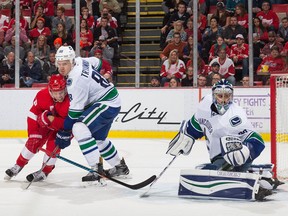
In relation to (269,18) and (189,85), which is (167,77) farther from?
(269,18)

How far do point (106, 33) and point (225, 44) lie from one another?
1.73m

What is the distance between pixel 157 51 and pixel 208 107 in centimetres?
535

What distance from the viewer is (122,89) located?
886 centimetres

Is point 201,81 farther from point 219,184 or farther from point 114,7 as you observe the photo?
point 219,184

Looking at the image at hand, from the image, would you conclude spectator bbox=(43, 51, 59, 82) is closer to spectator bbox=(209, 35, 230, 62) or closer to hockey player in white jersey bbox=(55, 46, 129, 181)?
spectator bbox=(209, 35, 230, 62)

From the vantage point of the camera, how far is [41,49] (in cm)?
935

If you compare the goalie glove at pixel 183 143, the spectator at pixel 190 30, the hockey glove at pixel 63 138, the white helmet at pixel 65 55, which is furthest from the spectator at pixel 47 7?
the goalie glove at pixel 183 143

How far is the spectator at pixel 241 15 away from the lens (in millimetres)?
Result: 8867

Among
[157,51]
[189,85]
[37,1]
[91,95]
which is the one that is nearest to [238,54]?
[189,85]

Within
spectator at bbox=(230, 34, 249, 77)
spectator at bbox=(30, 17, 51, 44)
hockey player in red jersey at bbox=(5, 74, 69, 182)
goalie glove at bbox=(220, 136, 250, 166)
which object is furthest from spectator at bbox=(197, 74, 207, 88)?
goalie glove at bbox=(220, 136, 250, 166)

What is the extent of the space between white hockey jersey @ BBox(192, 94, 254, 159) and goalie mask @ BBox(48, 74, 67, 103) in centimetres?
100

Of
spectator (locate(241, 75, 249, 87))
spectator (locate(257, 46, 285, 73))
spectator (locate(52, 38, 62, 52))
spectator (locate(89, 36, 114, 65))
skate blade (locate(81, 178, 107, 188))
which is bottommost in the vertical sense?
skate blade (locate(81, 178, 107, 188))

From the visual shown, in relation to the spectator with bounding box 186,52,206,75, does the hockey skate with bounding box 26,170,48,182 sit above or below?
below

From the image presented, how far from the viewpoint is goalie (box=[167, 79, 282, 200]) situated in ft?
13.2
